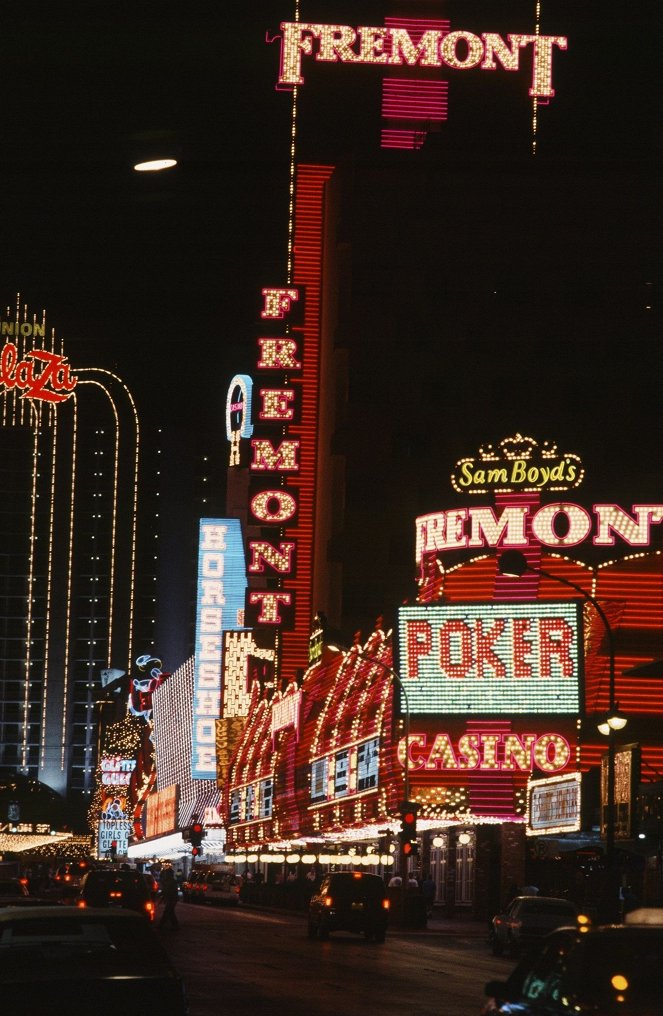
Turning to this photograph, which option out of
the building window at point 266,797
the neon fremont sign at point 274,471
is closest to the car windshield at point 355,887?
the neon fremont sign at point 274,471

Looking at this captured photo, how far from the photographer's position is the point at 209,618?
348 ft

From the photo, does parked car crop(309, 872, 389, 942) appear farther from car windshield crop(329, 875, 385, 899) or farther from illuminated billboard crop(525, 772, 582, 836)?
illuminated billboard crop(525, 772, 582, 836)

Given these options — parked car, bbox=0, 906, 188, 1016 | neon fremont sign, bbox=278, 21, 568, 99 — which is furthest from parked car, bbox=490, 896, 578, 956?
neon fremont sign, bbox=278, 21, 568, 99

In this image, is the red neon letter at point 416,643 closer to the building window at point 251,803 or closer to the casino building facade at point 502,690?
the casino building facade at point 502,690

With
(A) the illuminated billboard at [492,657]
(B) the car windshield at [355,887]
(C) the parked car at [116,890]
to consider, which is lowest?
(B) the car windshield at [355,887]

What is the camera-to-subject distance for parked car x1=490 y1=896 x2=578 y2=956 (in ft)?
115

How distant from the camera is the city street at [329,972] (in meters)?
22.7

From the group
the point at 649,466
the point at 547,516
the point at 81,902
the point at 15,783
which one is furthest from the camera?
the point at 15,783

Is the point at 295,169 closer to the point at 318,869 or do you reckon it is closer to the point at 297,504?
the point at 297,504

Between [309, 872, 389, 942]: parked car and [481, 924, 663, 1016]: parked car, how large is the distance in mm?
32158

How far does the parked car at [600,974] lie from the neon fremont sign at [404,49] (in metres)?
75.6

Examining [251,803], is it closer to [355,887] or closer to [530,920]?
[355,887]

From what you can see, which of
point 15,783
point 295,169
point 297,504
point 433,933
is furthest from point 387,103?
point 15,783

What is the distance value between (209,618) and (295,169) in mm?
33138
